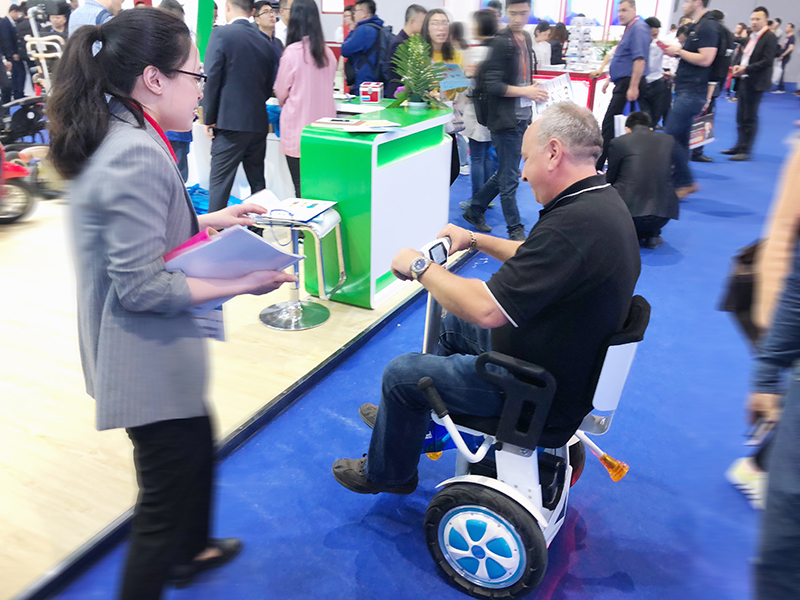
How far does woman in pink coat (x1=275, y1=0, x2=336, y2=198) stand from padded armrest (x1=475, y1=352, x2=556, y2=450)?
309cm

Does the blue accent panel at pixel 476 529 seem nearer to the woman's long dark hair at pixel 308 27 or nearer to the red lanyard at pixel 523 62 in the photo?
the woman's long dark hair at pixel 308 27

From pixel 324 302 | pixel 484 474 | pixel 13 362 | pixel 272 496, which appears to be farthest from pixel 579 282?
Answer: pixel 13 362

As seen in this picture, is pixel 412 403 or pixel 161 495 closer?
pixel 161 495

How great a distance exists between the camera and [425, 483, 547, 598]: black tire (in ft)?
5.82

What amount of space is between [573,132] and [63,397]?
2452 millimetres

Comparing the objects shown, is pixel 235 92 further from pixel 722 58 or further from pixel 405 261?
pixel 722 58

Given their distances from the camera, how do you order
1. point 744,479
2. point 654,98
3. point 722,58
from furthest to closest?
1. point 654,98
2. point 722,58
3. point 744,479

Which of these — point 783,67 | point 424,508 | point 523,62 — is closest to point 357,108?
point 523,62

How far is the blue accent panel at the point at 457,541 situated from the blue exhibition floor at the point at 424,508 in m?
0.16

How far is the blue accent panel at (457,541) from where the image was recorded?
6.09 ft

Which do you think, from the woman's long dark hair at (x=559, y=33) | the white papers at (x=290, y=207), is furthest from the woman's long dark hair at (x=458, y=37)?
the woman's long dark hair at (x=559, y=33)

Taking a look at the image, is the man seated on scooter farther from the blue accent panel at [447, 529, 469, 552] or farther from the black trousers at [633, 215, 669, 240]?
the black trousers at [633, 215, 669, 240]

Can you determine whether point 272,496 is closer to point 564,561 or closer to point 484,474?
point 484,474

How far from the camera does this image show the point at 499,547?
181 centimetres
